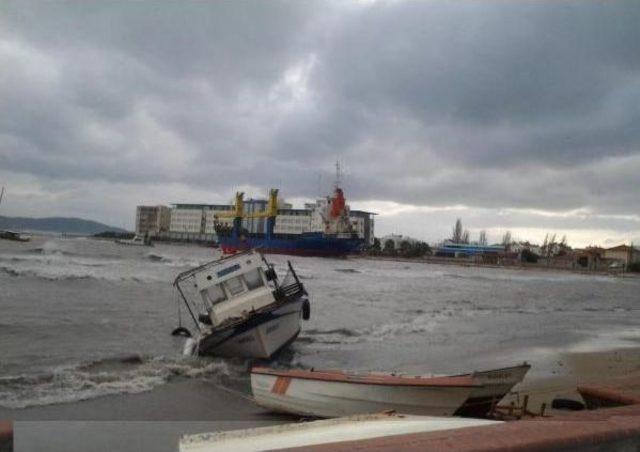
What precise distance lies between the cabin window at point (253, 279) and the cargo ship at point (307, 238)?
270 feet

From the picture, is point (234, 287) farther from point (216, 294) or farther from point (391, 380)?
point (391, 380)

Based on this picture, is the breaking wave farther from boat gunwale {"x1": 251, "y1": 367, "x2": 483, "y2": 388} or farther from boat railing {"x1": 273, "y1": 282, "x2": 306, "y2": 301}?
boat gunwale {"x1": 251, "y1": 367, "x2": 483, "y2": 388}

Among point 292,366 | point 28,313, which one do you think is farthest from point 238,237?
point 292,366

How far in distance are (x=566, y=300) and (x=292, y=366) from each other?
3186 centimetres

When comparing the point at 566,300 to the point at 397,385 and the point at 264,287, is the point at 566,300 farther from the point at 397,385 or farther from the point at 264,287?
the point at 397,385

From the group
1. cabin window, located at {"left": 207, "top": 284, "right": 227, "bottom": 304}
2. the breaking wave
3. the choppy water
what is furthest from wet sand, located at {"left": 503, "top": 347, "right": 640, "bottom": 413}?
cabin window, located at {"left": 207, "top": 284, "right": 227, "bottom": 304}

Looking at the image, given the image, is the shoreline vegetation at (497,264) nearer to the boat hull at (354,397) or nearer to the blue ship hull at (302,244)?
the blue ship hull at (302,244)

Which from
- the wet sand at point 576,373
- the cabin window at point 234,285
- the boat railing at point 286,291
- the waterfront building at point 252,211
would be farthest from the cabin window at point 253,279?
the waterfront building at point 252,211

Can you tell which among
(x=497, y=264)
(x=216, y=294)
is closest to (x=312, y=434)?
(x=216, y=294)

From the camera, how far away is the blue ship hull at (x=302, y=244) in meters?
101

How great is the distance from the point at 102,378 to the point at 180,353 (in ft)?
10.9

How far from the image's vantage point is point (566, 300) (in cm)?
4112

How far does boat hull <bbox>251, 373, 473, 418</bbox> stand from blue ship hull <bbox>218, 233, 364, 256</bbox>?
296 feet

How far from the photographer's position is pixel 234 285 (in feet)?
52.0
